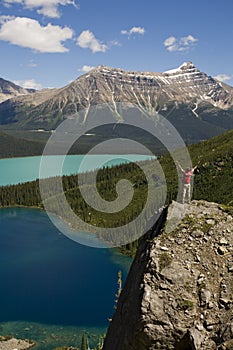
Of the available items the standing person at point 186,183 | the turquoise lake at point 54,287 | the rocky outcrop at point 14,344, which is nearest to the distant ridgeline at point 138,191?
the turquoise lake at point 54,287

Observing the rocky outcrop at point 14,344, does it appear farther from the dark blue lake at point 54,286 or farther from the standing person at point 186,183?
the standing person at point 186,183

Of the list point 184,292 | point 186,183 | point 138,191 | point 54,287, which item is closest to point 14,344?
point 54,287

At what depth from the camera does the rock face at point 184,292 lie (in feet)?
33.1

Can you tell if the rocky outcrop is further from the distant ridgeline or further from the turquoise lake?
the distant ridgeline

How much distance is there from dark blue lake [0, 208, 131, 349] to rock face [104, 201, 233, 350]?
53.4 metres

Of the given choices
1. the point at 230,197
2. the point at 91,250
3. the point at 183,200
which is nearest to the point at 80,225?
the point at 91,250

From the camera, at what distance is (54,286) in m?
82.2

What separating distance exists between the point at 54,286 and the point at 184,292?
250 feet

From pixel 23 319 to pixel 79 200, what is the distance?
100631mm

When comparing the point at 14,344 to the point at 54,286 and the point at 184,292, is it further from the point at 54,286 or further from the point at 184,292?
the point at 184,292

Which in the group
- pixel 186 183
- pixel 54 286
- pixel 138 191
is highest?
pixel 138 191

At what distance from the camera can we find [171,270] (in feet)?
36.6

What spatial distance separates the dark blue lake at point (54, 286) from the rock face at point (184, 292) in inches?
2101

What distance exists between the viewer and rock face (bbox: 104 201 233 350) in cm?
1009
